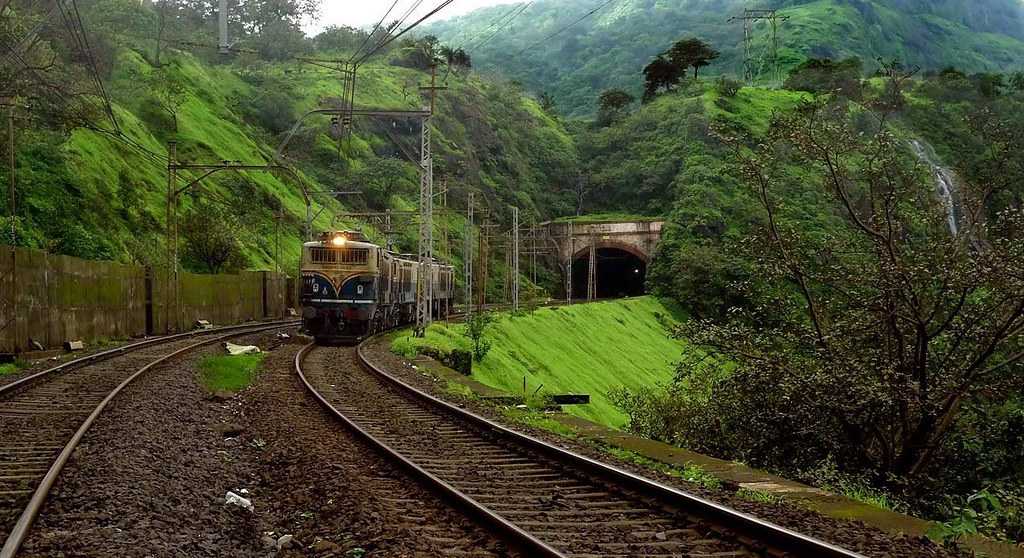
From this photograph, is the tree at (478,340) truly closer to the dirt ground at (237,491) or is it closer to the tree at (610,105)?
the dirt ground at (237,491)

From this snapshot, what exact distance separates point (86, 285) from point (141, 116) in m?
37.3

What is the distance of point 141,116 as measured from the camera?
5462cm

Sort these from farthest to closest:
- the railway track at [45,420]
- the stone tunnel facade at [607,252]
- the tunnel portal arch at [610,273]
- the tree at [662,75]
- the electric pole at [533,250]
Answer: the tree at [662,75] → the tunnel portal arch at [610,273] → the stone tunnel facade at [607,252] → the electric pole at [533,250] → the railway track at [45,420]

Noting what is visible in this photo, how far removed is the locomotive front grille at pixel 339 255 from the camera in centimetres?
2623

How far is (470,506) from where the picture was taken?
6.57 m

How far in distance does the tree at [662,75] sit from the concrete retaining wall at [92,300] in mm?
78779

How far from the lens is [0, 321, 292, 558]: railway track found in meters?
6.37

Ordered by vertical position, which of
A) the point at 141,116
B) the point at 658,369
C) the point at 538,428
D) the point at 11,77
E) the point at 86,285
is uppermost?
the point at 141,116

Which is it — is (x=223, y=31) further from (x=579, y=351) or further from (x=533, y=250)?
(x=533, y=250)

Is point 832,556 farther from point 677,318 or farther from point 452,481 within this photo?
point 677,318

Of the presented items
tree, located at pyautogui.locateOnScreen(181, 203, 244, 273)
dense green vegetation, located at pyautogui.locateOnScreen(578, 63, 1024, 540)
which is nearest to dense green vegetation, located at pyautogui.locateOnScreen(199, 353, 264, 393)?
dense green vegetation, located at pyautogui.locateOnScreen(578, 63, 1024, 540)

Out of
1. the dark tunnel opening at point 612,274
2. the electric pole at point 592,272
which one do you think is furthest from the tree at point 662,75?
the electric pole at point 592,272

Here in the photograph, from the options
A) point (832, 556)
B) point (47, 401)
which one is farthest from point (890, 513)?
point (47, 401)

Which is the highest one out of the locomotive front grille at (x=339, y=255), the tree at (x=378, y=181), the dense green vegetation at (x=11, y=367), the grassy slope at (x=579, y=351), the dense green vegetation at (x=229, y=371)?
the tree at (x=378, y=181)
